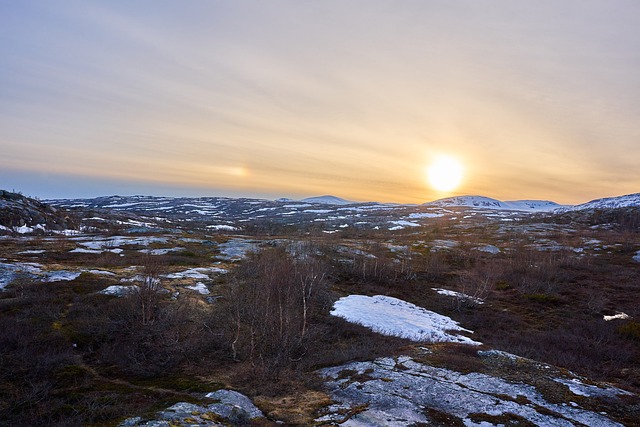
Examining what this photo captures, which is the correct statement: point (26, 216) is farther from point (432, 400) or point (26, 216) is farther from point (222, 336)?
point (432, 400)

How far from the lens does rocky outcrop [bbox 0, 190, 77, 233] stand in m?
68.2

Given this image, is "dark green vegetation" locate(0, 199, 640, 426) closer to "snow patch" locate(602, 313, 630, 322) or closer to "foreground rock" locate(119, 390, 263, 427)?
"foreground rock" locate(119, 390, 263, 427)

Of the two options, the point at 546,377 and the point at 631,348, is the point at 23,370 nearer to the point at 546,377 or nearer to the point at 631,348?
the point at 546,377

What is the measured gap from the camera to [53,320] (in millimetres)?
20578

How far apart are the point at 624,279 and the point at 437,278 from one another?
31.0m

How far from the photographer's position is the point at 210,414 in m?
10.5

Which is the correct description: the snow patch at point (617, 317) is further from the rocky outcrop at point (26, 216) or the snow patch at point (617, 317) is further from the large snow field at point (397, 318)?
the rocky outcrop at point (26, 216)

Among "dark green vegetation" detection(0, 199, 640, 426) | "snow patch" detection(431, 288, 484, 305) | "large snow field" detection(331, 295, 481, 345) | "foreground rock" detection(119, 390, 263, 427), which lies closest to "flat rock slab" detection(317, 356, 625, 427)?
"dark green vegetation" detection(0, 199, 640, 426)

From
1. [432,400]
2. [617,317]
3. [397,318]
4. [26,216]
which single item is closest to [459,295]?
[397,318]

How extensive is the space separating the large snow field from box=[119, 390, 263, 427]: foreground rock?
1434 cm

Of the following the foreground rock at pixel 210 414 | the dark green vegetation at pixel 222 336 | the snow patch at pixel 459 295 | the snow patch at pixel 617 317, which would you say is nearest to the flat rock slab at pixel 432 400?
the dark green vegetation at pixel 222 336

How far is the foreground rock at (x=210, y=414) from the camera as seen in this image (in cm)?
955

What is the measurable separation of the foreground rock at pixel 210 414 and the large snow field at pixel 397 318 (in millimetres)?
14338

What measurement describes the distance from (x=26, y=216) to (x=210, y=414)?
89815mm
